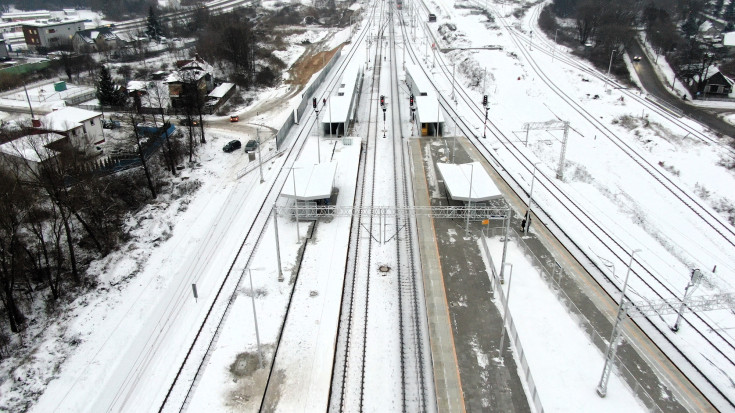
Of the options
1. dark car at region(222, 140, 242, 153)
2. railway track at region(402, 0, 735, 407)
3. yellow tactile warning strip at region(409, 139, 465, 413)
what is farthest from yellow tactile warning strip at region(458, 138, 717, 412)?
dark car at region(222, 140, 242, 153)

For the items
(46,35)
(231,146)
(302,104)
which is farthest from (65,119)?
(46,35)

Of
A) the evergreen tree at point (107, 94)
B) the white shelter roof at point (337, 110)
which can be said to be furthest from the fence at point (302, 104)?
the evergreen tree at point (107, 94)

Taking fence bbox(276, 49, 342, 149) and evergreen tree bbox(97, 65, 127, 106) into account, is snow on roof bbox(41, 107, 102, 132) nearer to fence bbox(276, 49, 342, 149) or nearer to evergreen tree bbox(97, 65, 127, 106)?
evergreen tree bbox(97, 65, 127, 106)

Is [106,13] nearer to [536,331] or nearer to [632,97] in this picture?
[632,97]

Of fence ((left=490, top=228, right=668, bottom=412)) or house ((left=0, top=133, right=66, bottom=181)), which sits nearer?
fence ((left=490, top=228, right=668, bottom=412))

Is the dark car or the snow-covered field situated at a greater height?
the dark car

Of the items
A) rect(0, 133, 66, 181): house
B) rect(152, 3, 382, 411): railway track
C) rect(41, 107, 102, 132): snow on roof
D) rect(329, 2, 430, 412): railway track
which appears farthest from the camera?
rect(41, 107, 102, 132): snow on roof
